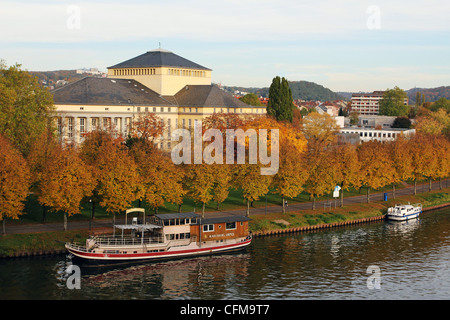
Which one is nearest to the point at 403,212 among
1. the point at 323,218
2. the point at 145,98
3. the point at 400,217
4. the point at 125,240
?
the point at 400,217

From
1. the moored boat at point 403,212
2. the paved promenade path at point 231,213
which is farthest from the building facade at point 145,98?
the moored boat at point 403,212

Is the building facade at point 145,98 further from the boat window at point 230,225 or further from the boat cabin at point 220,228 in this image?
the boat window at point 230,225

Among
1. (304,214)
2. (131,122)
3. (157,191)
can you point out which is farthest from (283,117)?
(157,191)

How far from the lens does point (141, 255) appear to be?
74125mm

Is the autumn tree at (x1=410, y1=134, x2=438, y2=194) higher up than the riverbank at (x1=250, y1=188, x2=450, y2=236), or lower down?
higher up

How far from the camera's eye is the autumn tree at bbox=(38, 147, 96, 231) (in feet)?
253

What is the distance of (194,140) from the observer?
357 feet

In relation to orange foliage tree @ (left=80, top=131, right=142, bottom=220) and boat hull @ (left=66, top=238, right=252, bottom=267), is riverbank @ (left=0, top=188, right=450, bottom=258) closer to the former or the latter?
orange foliage tree @ (left=80, top=131, right=142, bottom=220)

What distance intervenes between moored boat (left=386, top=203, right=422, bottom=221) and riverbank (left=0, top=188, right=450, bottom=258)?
64.8 inches

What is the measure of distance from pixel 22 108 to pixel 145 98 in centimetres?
4972

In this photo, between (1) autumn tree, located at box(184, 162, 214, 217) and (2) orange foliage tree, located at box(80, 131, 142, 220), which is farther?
(1) autumn tree, located at box(184, 162, 214, 217)

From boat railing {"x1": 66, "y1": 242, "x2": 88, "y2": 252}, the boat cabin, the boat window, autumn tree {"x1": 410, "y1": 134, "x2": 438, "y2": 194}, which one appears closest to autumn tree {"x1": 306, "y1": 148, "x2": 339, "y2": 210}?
the boat cabin

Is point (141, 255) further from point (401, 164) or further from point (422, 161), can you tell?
point (422, 161)
